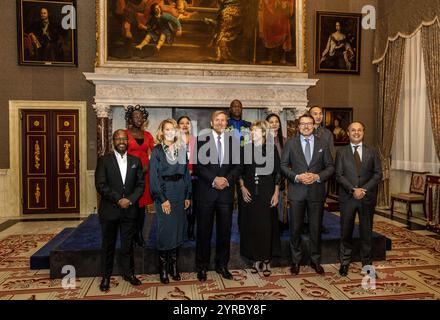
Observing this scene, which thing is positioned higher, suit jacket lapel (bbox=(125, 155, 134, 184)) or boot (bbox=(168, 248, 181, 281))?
suit jacket lapel (bbox=(125, 155, 134, 184))

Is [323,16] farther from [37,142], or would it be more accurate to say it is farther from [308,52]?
[37,142]

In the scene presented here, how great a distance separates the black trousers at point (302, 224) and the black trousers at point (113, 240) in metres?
1.85

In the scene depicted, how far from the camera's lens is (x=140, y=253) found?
15.2 ft

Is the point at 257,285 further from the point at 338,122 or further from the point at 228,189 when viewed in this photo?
the point at 338,122

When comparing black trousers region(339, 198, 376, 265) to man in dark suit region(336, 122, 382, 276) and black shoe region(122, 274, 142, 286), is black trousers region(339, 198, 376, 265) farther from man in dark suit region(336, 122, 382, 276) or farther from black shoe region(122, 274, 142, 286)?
black shoe region(122, 274, 142, 286)

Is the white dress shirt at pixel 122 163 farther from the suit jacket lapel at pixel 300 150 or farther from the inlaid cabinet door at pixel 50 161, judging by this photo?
the inlaid cabinet door at pixel 50 161

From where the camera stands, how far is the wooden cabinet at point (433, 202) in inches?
272

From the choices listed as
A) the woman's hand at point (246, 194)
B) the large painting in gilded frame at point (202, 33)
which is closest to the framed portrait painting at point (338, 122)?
the large painting in gilded frame at point (202, 33)

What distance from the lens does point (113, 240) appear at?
4.02 meters

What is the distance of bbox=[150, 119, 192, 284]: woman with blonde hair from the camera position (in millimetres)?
4043

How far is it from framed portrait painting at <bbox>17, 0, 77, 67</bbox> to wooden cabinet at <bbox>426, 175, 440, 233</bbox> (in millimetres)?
8094

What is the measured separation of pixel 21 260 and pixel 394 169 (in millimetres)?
8267

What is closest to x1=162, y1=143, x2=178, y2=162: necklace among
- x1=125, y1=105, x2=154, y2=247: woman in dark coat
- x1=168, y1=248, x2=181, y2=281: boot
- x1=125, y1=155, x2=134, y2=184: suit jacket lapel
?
x1=125, y1=155, x2=134, y2=184: suit jacket lapel

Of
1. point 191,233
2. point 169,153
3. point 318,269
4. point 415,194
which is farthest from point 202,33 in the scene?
point 318,269
